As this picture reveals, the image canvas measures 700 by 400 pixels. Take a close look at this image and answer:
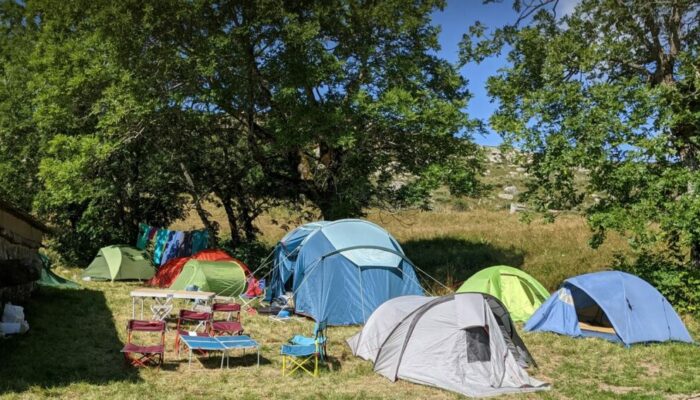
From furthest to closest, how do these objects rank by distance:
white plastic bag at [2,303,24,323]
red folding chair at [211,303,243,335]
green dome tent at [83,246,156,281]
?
green dome tent at [83,246,156,281]
white plastic bag at [2,303,24,323]
red folding chair at [211,303,243,335]

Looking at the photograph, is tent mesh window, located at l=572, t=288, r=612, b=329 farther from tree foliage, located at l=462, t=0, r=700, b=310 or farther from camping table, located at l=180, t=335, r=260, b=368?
camping table, located at l=180, t=335, r=260, b=368

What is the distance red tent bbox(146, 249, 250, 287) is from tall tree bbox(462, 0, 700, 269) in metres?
8.83

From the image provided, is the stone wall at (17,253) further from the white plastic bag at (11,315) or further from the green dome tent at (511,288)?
the green dome tent at (511,288)

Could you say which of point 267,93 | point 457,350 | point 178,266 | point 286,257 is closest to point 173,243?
point 178,266

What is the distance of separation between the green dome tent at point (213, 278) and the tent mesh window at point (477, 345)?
28.1 ft

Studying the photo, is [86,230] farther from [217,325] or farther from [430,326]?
[430,326]

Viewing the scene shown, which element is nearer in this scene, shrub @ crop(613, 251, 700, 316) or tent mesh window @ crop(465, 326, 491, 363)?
tent mesh window @ crop(465, 326, 491, 363)

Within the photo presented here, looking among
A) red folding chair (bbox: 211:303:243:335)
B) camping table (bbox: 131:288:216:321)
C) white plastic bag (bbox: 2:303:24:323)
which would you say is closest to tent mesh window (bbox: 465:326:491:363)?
red folding chair (bbox: 211:303:243:335)

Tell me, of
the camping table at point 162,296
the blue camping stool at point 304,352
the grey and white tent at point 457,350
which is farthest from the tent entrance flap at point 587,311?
the camping table at point 162,296

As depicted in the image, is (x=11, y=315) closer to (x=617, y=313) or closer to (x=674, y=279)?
(x=617, y=313)

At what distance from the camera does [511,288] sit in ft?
46.1

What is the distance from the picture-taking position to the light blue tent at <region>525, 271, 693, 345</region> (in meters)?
11.6

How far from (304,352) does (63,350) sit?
4.34 m

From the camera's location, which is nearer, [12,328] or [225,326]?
[12,328]
